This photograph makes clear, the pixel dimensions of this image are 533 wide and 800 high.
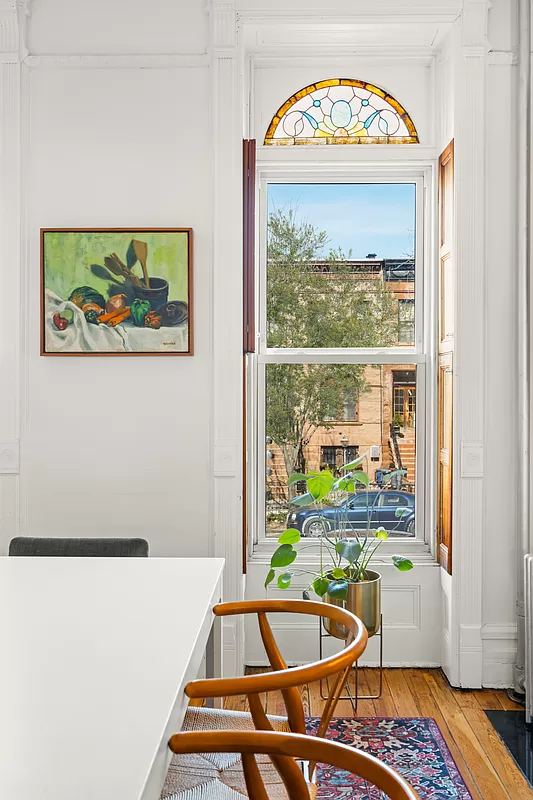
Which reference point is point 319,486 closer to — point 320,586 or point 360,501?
point 320,586

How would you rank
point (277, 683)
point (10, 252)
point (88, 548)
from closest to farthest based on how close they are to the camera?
1. point (277, 683)
2. point (88, 548)
3. point (10, 252)

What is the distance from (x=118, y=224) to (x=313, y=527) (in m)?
1.68

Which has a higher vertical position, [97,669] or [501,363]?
[501,363]

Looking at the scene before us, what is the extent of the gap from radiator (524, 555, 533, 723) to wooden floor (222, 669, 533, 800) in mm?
157

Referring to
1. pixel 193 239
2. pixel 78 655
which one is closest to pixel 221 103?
pixel 193 239

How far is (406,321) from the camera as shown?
3553mm

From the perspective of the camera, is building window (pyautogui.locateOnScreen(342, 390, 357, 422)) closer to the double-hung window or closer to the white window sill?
the double-hung window

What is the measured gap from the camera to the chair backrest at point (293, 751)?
89 centimetres

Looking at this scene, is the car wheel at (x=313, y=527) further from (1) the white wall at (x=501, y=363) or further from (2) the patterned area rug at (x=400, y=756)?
(2) the patterned area rug at (x=400, y=756)

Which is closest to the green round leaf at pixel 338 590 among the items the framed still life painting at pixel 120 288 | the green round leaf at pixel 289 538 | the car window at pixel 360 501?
the green round leaf at pixel 289 538

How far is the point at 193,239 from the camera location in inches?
127

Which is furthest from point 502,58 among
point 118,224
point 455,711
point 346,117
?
point 455,711

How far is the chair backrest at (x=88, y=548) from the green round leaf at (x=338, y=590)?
937mm

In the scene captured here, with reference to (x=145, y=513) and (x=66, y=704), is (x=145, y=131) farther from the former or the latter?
(x=66, y=704)
